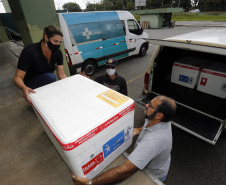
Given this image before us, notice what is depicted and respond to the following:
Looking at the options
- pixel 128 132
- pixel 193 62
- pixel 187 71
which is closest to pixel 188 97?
pixel 187 71

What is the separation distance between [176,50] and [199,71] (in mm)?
918

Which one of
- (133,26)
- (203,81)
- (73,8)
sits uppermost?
(73,8)

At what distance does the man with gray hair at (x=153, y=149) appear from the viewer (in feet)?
3.96

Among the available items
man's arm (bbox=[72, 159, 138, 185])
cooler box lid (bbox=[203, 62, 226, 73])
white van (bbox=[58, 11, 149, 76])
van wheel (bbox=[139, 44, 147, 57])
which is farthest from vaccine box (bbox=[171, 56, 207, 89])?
van wheel (bbox=[139, 44, 147, 57])

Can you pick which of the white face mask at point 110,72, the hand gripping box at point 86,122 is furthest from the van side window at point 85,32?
the hand gripping box at point 86,122

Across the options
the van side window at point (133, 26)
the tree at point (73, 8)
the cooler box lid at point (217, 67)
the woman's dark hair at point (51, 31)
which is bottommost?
the cooler box lid at point (217, 67)

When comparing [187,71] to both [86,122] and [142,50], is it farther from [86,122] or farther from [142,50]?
[142,50]

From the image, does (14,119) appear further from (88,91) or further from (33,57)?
(88,91)

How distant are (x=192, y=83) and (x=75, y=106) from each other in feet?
10.4

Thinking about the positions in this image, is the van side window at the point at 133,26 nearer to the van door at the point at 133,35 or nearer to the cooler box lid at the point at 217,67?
the van door at the point at 133,35

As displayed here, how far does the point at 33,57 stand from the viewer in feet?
6.42

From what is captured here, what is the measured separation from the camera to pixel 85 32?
5004 millimetres

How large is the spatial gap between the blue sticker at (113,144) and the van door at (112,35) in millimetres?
5015

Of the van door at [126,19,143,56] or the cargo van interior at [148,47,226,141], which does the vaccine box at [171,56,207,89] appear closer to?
the cargo van interior at [148,47,226,141]
